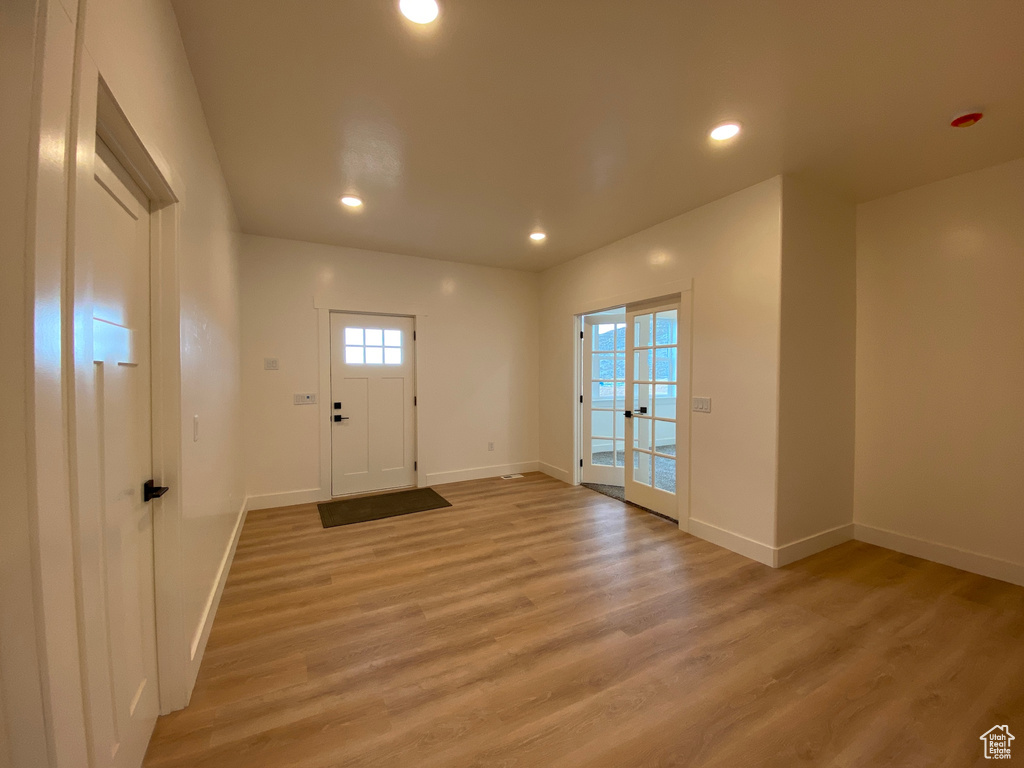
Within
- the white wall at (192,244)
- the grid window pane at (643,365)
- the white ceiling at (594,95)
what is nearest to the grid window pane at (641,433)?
the grid window pane at (643,365)

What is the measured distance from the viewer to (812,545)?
3.04 m

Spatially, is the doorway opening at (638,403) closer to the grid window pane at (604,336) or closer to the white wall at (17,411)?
the grid window pane at (604,336)

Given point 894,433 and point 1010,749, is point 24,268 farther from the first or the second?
point 894,433

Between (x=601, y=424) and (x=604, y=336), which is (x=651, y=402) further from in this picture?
(x=604, y=336)

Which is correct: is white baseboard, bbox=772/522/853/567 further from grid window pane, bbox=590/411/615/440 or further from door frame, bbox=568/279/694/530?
grid window pane, bbox=590/411/615/440

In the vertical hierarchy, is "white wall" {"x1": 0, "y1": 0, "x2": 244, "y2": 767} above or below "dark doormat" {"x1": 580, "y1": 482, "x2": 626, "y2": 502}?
above

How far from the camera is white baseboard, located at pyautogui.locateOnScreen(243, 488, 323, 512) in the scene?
13.2 feet

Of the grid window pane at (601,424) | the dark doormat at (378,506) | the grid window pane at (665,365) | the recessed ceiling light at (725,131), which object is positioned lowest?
the dark doormat at (378,506)

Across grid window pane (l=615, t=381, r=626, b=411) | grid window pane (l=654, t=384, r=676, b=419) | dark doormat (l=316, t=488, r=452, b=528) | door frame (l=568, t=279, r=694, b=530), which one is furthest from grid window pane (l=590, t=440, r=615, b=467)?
dark doormat (l=316, t=488, r=452, b=528)

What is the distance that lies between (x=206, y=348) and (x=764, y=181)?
3751 millimetres

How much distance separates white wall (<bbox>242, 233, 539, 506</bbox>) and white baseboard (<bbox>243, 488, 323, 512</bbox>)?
0.4 inches

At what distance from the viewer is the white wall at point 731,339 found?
284 centimetres

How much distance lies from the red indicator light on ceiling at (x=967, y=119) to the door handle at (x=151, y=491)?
164 inches

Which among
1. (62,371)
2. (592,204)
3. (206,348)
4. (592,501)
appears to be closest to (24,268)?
(62,371)
